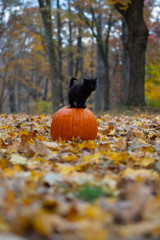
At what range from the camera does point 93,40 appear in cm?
1772

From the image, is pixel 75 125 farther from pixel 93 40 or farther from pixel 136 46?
pixel 93 40

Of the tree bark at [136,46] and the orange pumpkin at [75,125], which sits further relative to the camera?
the tree bark at [136,46]

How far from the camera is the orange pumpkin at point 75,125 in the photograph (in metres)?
3.45

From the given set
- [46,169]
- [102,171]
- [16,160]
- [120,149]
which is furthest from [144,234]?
[120,149]

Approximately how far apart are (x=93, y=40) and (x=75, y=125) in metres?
15.5

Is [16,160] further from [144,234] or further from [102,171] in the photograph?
[144,234]

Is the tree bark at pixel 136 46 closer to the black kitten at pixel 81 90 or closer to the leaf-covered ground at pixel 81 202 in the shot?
the black kitten at pixel 81 90

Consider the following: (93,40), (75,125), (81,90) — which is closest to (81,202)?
(75,125)

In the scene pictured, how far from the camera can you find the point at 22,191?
4.27 ft

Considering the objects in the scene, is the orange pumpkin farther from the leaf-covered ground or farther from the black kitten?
the leaf-covered ground

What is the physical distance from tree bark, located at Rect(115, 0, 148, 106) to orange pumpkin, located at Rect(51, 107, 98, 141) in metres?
6.31

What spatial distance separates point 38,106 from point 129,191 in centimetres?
2076

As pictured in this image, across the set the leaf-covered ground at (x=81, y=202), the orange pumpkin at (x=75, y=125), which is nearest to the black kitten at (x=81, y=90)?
the orange pumpkin at (x=75, y=125)

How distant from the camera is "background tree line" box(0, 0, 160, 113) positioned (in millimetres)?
9461
